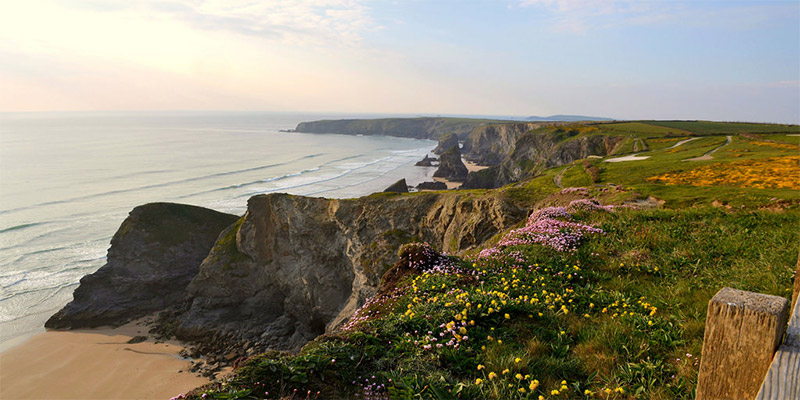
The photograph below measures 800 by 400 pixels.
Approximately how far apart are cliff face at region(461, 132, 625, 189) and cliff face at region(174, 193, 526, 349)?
1998 inches

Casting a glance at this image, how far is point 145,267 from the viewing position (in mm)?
34219

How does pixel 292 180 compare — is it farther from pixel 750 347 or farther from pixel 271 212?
pixel 750 347

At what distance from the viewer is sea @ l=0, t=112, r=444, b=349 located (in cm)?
3594

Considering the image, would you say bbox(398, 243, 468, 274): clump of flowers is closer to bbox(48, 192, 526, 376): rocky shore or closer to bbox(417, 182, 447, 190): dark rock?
bbox(48, 192, 526, 376): rocky shore

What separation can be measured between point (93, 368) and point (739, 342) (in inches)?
1255

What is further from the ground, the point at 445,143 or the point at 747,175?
the point at 445,143

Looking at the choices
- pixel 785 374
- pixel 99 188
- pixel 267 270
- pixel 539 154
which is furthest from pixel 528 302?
pixel 99 188

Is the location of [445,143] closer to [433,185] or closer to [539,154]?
[539,154]

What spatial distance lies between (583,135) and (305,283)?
6821cm

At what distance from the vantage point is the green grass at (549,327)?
5055 millimetres

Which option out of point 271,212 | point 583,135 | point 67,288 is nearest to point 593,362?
point 271,212

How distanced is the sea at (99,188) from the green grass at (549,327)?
3478 cm

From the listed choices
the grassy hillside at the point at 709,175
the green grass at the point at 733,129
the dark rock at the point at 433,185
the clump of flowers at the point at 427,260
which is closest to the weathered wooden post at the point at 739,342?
the clump of flowers at the point at 427,260

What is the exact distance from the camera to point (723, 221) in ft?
39.2
